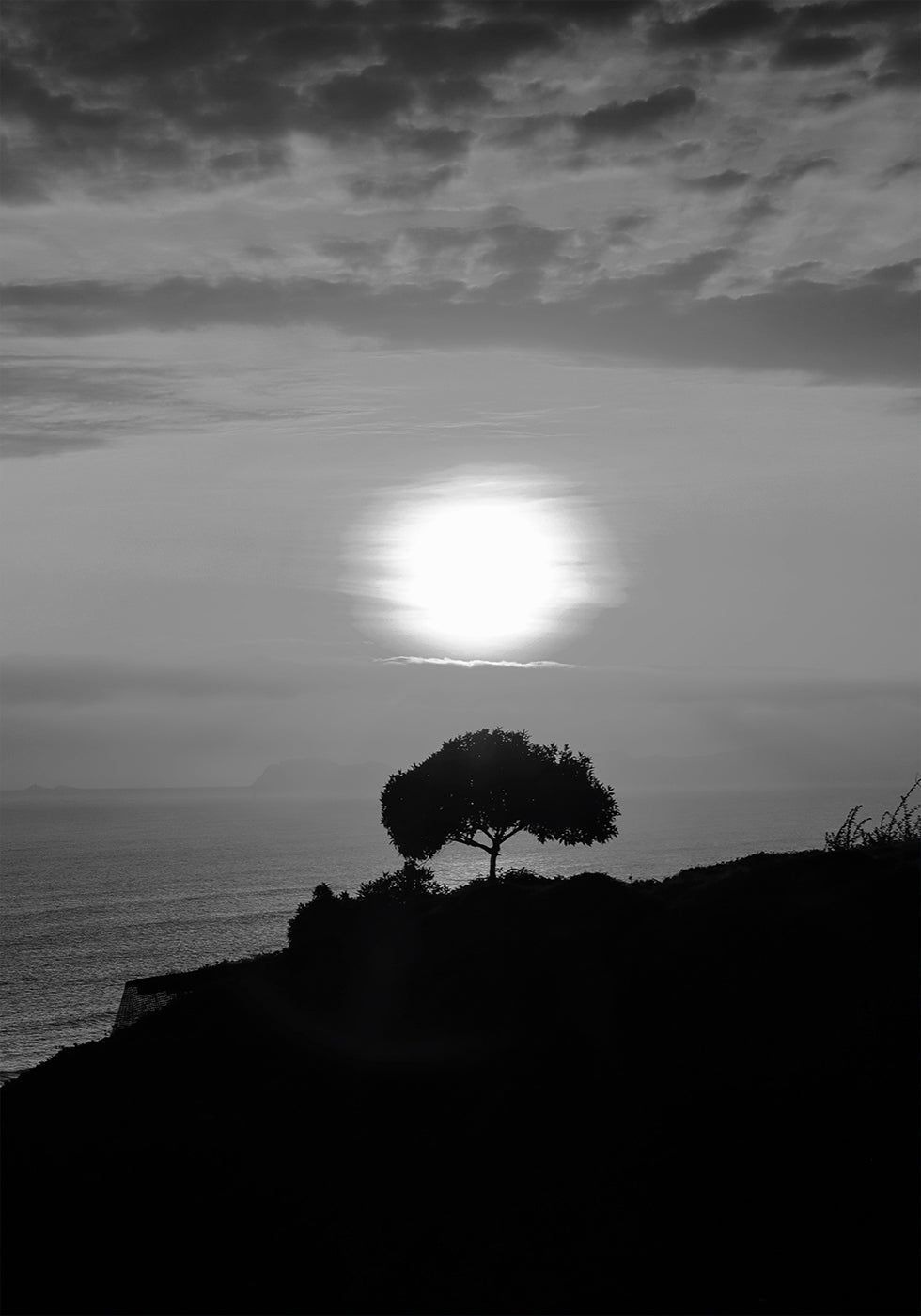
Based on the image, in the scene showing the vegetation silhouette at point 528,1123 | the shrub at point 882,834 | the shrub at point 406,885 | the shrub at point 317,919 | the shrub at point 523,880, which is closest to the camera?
the vegetation silhouette at point 528,1123

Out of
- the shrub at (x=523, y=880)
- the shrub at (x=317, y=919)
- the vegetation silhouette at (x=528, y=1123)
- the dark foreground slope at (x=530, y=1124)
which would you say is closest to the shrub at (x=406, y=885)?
the shrub at (x=523, y=880)

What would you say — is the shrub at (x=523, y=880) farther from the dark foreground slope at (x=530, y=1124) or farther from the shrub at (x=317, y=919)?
the shrub at (x=317, y=919)

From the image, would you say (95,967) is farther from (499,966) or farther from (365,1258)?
(365,1258)

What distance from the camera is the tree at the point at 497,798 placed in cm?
5216

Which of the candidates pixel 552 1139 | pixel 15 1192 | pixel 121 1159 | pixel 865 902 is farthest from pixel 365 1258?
pixel 865 902

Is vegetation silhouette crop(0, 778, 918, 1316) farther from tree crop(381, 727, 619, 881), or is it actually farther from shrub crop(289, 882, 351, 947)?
tree crop(381, 727, 619, 881)

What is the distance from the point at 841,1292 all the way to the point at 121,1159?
1605 centimetres

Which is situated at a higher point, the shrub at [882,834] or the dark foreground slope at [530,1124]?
the shrub at [882,834]

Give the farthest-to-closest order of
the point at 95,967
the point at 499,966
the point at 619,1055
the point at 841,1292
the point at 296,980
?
1. the point at 95,967
2. the point at 296,980
3. the point at 499,966
4. the point at 619,1055
5. the point at 841,1292

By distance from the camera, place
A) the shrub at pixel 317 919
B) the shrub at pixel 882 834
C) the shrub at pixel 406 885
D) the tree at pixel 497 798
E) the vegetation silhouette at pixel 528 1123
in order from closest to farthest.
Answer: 1. the vegetation silhouette at pixel 528 1123
2. the shrub at pixel 882 834
3. the shrub at pixel 317 919
4. the tree at pixel 497 798
5. the shrub at pixel 406 885

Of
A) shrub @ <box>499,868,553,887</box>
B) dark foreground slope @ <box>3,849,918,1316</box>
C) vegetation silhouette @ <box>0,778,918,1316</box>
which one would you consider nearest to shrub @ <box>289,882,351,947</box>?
vegetation silhouette @ <box>0,778,918,1316</box>

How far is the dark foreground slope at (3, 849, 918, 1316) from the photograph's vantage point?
19.8m

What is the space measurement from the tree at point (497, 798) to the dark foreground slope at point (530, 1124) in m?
13.3

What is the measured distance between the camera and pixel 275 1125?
1052 inches
